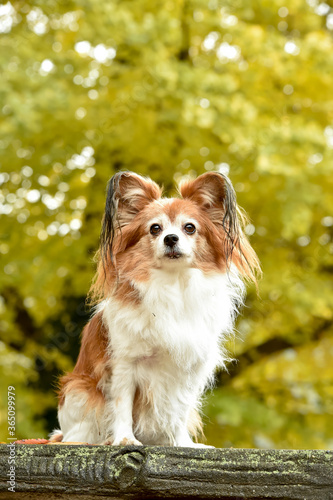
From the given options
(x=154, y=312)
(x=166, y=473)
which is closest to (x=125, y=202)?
(x=154, y=312)

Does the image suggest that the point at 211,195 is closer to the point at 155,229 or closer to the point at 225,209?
the point at 225,209

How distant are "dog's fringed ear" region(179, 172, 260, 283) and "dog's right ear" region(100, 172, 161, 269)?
0.21m

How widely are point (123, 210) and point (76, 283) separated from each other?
14.0 ft

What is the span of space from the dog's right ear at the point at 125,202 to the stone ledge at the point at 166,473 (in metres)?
1.07

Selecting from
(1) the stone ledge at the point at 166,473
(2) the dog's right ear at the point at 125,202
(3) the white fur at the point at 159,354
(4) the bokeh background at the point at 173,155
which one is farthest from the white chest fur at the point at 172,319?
(4) the bokeh background at the point at 173,155

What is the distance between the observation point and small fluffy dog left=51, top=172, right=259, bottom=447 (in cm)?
309

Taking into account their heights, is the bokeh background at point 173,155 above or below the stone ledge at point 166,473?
above

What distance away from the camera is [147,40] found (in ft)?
22.9

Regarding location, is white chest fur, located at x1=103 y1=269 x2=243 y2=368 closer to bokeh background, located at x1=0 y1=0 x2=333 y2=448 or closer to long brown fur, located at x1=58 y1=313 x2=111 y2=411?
long brown fur, located at x1=58 y1=313 x2=111 y2=411

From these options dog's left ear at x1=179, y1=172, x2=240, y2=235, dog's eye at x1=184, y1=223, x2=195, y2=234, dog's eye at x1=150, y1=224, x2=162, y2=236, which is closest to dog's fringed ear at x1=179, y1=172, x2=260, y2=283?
dog's left ear at x1=179, y1=172, x2=240, y2=235

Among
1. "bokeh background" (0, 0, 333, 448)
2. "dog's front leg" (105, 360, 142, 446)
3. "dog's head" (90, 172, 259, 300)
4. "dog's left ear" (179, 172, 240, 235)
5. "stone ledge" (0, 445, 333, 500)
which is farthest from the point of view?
"bokeh background" (0, 0, 333, 448)

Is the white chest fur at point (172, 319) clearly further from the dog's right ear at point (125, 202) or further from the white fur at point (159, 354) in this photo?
the dog's right ear at point (125, 202)

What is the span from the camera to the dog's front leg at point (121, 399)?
3.05 metres

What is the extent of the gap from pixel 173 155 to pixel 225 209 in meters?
4.61
